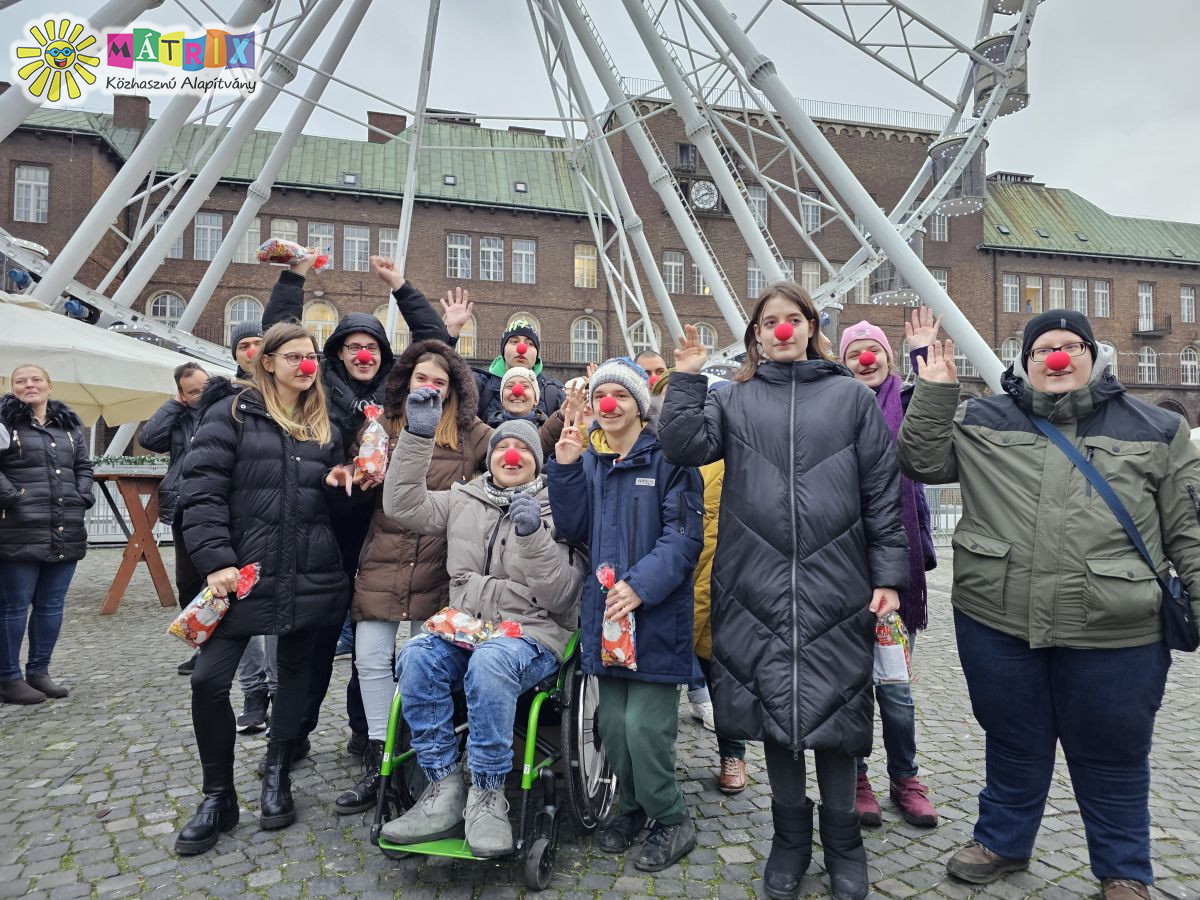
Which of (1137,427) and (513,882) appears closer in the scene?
(1137,427)

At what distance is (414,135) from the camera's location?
12586mm

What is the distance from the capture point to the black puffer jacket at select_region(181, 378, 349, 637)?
3322 millimetres

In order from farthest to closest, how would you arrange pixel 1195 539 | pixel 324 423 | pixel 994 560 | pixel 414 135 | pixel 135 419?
pixel 414 135
pixel 135 419
pixel 324 423
pixel 994 560
pixel 1195 539

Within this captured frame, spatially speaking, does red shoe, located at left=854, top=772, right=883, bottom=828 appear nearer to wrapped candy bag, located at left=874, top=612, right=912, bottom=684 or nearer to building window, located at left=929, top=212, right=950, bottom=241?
wrapped candy bag, located at left=874, top=612, right=912, bottom=684

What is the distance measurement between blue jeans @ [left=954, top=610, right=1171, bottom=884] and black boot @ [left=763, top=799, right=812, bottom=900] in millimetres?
734

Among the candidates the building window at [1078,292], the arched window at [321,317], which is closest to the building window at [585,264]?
the arched window at [321,317]

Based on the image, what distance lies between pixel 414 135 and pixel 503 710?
37.9ft

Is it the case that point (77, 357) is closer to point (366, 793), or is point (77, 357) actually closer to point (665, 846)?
point (366, 793)

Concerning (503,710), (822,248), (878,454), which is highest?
(822,248)

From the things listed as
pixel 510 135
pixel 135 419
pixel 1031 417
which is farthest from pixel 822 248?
Answer: pixel 1031 417

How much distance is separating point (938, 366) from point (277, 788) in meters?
3.28

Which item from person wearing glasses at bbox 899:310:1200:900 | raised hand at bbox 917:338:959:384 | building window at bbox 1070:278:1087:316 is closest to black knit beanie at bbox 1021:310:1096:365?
person wearing glasses at bbox 899:310:1200:900

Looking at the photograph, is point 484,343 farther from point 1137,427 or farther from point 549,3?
point 1137,427

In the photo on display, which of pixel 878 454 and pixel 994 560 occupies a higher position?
pixel 878 454
